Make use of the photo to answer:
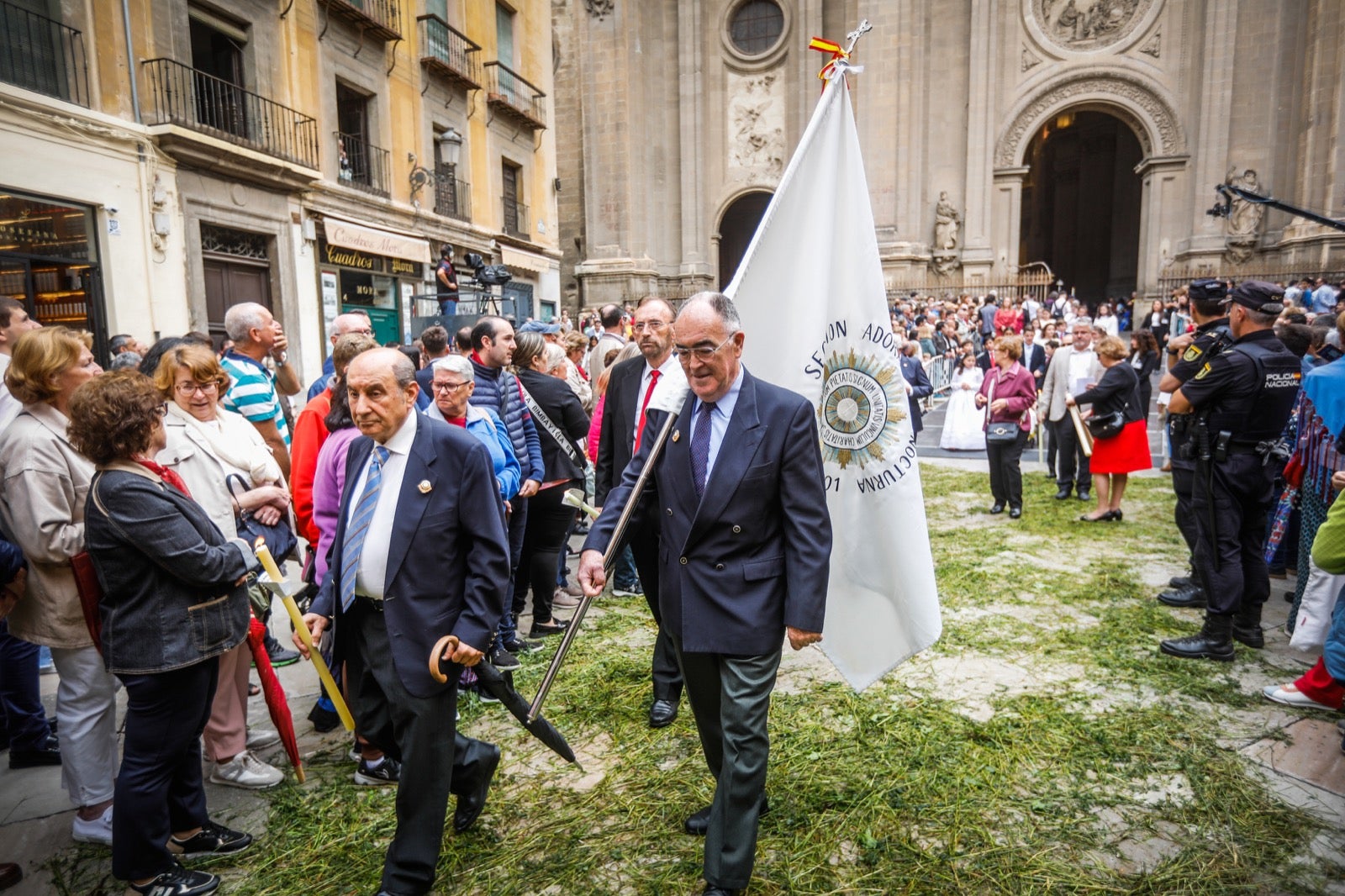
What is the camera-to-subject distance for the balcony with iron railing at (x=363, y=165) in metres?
15.6

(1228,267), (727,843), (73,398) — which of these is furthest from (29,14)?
(1228,267)

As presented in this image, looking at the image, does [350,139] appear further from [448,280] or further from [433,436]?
[433,436]

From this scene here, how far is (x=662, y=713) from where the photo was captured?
13.0ft

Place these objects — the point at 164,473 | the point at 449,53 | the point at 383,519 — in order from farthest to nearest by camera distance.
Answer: the point at 449,53 < the point at 164,473 < the point at 383,519

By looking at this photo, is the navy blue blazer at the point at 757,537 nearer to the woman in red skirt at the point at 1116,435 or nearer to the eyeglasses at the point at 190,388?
the eyeglasses at the point at 190,388

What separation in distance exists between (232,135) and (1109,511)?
13.6 m

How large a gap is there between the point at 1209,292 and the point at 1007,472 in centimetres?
Answer: 346

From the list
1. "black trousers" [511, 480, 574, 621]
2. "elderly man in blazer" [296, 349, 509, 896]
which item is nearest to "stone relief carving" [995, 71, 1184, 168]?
"black trousers" [511, 480, 574, 621]

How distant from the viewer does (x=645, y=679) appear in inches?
176

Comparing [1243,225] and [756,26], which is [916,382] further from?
[756,26]

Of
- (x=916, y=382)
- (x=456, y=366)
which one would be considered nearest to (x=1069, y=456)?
(x=916, y=382)

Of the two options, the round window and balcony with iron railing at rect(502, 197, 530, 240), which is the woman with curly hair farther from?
the round window

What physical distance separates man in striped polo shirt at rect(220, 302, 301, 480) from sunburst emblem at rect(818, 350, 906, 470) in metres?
3.26

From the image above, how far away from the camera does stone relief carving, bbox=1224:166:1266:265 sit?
2448 cm
